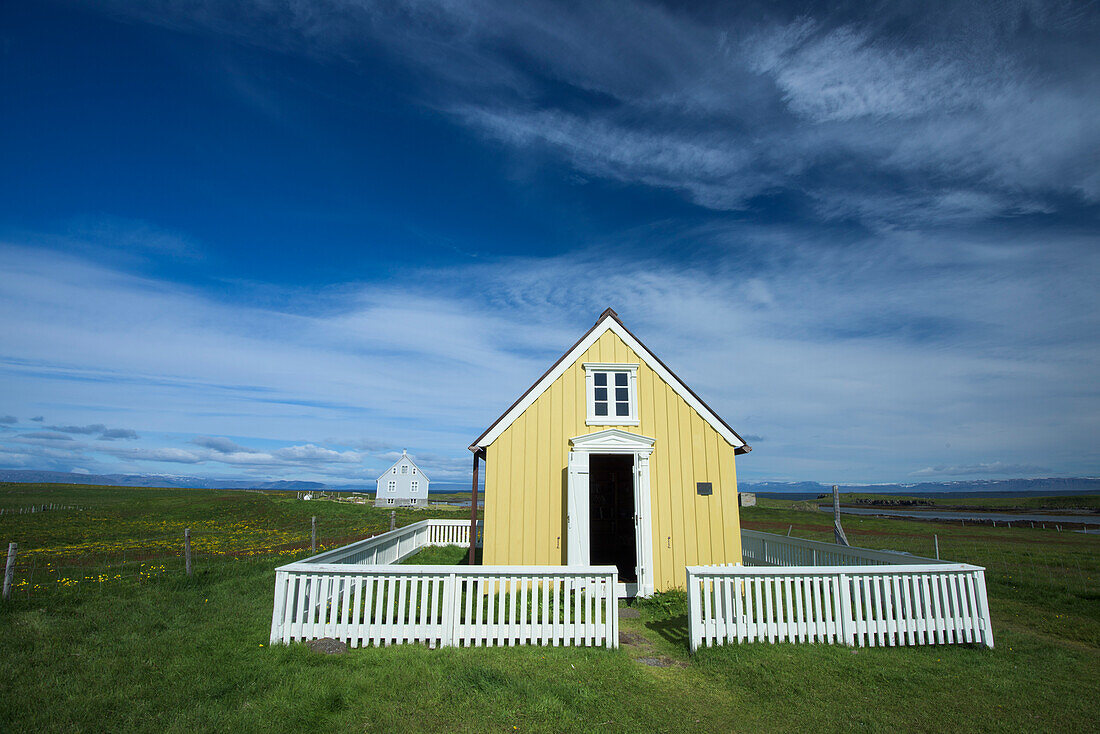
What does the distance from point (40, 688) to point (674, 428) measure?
9726 millimetres

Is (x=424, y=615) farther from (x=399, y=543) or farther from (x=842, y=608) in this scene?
(x=399, y=543)

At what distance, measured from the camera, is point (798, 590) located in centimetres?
706

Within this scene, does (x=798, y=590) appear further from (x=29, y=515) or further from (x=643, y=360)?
(x=29, y=515)

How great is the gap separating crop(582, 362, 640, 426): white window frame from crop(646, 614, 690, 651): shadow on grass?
3775mm

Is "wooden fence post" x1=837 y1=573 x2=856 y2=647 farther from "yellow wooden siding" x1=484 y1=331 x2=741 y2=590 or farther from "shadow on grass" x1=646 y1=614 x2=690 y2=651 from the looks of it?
"yellow wooden siding" x1=484 y1=331 x2=741 y2=590

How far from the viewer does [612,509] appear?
15711mm

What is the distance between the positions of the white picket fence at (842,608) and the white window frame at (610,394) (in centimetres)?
424

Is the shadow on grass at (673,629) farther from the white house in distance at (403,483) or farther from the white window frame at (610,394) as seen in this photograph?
the white house in distance at (403,483)

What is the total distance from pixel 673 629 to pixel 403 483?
55.4m

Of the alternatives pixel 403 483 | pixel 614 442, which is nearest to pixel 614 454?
pixel 614 442

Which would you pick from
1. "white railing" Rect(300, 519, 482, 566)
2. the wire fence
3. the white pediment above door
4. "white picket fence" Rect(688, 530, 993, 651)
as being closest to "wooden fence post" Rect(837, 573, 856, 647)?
"white picket fence" Rect(688, 530, 993, 651)

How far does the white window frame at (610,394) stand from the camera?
433 inches

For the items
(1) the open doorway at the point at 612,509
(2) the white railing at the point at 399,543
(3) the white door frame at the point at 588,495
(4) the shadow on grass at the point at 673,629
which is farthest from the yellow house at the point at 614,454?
(1) the open doorway at the point at 612,509

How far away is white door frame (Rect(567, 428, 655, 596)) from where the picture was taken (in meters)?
10.2
